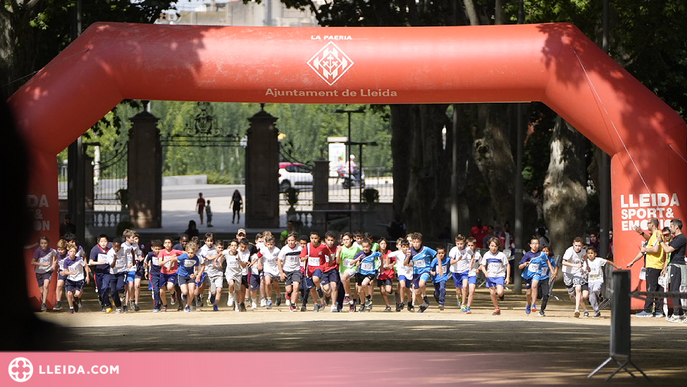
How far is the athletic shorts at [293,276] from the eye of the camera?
17906 millimetres

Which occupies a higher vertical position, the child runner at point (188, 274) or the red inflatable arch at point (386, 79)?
the red inflatable arch at point (386, 79)

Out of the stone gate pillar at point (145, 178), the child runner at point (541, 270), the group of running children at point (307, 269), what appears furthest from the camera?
the stone gate pillar at point (145, 178)

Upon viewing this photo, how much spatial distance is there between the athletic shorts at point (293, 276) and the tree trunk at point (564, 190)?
7.02 m

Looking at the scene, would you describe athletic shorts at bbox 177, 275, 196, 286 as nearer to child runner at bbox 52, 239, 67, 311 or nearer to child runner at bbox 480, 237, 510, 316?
child runner at bbox 52, 239, 67, 311

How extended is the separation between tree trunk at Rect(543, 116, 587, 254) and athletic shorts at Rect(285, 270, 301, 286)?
7.02 metres

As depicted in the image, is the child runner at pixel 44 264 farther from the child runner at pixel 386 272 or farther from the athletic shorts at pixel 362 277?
the child runner at pixel 386 272

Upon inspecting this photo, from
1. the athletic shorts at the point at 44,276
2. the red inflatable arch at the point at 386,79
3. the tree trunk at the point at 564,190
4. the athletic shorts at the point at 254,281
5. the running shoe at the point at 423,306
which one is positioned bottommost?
the running shoe at the point at 423,306

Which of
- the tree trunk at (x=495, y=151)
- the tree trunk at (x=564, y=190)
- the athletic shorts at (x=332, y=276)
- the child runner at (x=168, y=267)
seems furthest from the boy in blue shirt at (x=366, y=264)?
the tree trunk at (x=495, y=151)

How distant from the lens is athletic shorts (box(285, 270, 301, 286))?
58.7 feet

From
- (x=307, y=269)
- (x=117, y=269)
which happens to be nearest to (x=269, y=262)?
(x=307, y=269)

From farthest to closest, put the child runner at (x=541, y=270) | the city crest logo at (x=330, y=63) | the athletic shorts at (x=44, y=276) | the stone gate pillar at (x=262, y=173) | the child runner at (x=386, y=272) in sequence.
→ the stone gate pillar at (x=262, y=173) < the child runner at (x=386, y=272) < the child runner at (x=541, y=270) < the athletic shorts at (x=44, y=276) < the city crest logo at (x=330, y=63)

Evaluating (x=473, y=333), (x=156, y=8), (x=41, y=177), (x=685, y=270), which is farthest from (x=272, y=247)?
(x=156, y=8)

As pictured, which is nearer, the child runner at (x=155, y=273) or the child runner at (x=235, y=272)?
the child runner at (x=155, y=273)

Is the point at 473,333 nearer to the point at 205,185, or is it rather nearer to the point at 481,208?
the point at 481,208
